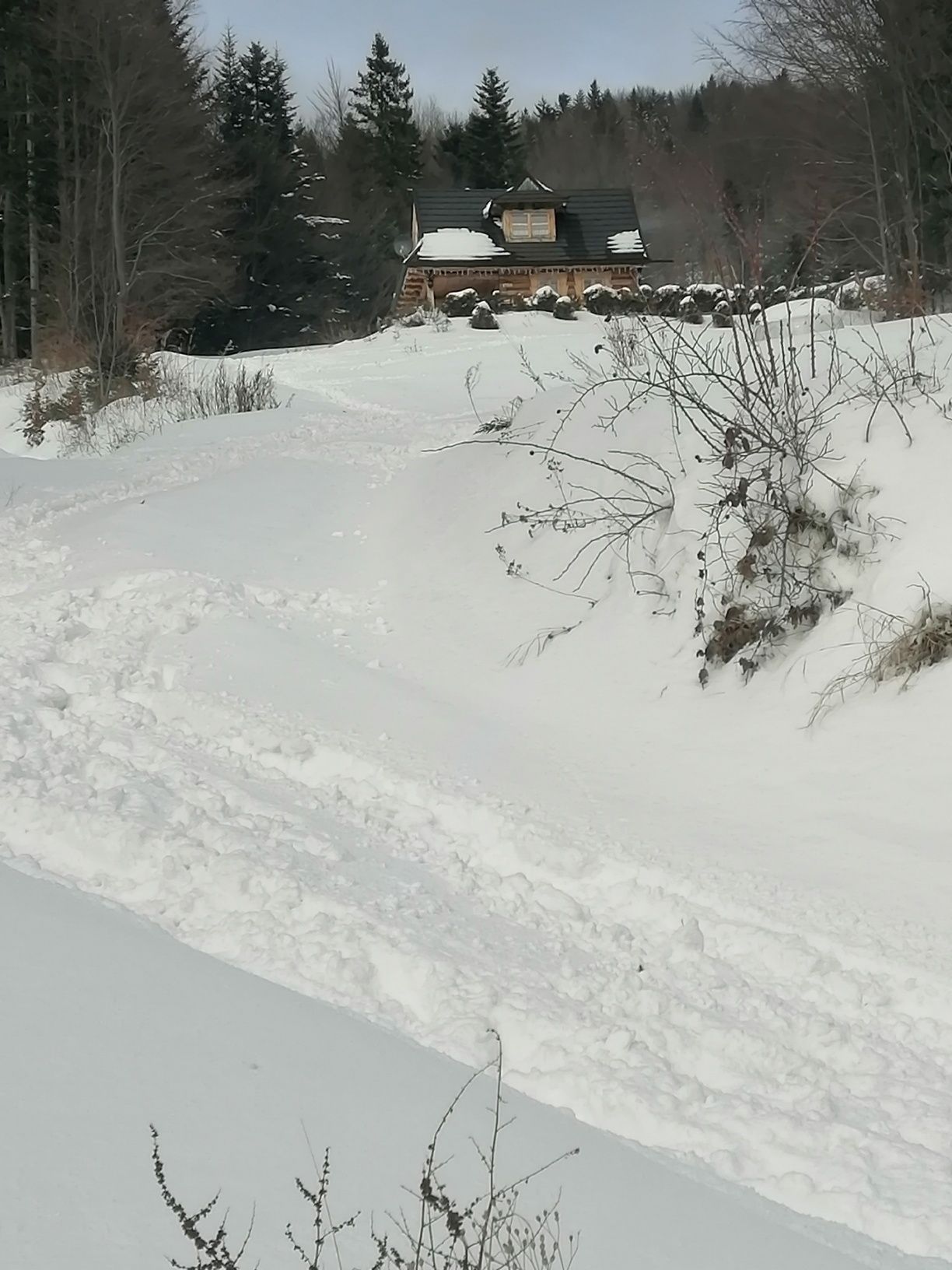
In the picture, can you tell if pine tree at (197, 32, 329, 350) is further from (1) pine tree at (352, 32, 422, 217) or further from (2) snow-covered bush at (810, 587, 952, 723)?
(2) snow-covered bush at (810, 587, 952, 723)

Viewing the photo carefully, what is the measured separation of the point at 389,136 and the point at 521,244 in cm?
1775

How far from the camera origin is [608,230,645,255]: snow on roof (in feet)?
106

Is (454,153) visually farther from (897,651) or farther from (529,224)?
(897,651)

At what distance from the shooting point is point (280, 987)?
9.63 ft

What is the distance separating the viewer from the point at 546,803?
4184 mm

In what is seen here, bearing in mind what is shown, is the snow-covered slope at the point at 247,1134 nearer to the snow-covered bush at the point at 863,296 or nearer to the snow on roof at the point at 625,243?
the snow-covered bush at the point at 863,296

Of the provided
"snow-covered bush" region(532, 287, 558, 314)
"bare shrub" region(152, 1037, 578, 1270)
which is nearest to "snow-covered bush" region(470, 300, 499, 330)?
"snow-covered bush" region(532, 287, 558, 314)

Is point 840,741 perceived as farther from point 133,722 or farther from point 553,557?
point 133,722

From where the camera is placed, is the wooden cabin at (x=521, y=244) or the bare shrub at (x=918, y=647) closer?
the bare shrub at (x=918, y=647)

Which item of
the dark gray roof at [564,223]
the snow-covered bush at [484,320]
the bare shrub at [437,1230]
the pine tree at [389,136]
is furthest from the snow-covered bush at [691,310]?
the pine tree at [389,136]

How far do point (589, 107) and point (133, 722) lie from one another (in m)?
75.6

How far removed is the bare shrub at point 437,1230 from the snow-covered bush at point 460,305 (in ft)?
81.9

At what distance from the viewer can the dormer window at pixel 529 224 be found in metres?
32.4

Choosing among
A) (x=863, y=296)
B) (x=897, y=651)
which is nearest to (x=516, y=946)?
(x=897, y=651)
